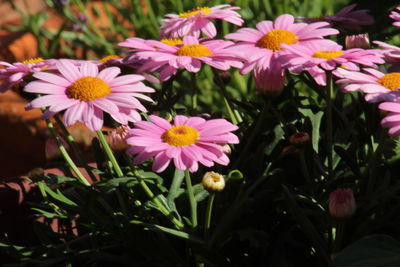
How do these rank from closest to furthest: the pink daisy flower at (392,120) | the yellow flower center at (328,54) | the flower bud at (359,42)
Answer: the pink daisy flower at (392,120) < the yellow flower center at (328,54) < the flower bud at (359,42)

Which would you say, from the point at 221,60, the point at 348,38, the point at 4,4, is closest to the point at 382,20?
the point at 348,38

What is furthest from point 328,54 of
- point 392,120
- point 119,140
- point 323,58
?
point 119,140

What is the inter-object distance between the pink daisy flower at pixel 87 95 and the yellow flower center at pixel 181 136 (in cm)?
4

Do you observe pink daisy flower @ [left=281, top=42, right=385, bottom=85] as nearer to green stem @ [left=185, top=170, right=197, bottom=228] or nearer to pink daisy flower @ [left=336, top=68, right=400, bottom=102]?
pink daisy flower @ [left=336, top=68, right=400, bottom=102]

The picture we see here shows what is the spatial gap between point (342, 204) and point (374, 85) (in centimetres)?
14

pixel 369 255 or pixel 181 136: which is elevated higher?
pixel 181 136

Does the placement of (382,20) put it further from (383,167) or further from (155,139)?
(155,139)

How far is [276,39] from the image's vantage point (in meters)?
0.71

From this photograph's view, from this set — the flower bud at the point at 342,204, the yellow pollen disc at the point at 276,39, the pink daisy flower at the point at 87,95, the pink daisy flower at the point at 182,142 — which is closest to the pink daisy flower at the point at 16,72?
the pink daisy flower at the point at 87,95

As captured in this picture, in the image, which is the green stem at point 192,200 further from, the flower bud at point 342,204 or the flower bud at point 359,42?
the flower bud at point 359,42

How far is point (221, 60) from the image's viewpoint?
2.28ft

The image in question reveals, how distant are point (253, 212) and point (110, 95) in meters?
0.23

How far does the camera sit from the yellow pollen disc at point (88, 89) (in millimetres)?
619

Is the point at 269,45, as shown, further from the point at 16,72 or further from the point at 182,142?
the point at 16,72
